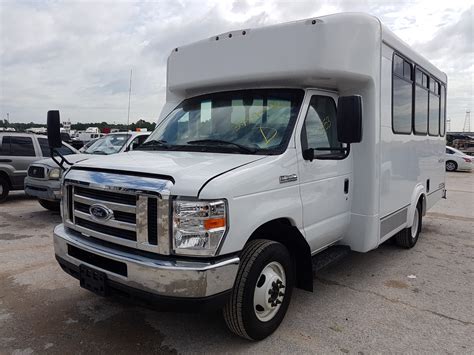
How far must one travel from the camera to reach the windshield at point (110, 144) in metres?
9.48

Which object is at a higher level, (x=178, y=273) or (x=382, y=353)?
(x=178, y=273)

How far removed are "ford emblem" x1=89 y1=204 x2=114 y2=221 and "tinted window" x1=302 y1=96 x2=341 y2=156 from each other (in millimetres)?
1860

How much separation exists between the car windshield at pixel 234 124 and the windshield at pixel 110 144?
514cm

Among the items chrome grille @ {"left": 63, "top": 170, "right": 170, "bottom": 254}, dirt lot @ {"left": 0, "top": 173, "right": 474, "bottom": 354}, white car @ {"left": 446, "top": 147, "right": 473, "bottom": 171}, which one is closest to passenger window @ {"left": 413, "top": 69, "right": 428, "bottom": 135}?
dirt lot @ {"left": 0, "top": 173, "right": 474, "bottom": 354}

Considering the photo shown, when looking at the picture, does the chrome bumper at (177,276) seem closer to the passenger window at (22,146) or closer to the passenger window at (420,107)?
the passenger window at (420,107)

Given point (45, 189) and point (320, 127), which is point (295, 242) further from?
point (45, 189)

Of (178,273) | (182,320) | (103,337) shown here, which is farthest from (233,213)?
(103,337)

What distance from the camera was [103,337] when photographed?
3541 millimetres

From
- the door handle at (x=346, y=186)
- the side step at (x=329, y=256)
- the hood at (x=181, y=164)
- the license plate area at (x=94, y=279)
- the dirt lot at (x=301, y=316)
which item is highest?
the hood at (x=181, y=164)

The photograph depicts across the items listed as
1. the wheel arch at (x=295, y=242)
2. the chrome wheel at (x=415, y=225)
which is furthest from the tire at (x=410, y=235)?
the wheel arch at (x=295, y=242)

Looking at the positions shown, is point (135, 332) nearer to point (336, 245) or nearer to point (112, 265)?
point (112, 265)

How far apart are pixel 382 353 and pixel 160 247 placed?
6.71ft

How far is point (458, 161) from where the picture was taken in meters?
22.5

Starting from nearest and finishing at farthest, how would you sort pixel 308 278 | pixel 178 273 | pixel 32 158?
pixel 178 273, pixel 308 278, pixel 32 158
